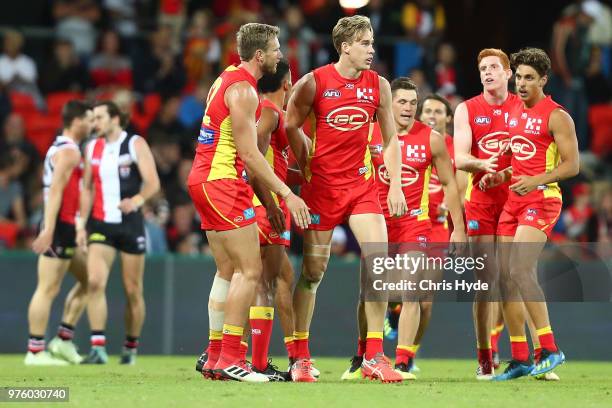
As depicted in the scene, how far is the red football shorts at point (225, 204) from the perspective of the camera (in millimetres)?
9820

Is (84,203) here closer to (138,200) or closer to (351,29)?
(138,200)

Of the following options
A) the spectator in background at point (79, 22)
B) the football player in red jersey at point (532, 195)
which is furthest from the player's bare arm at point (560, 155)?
the spectator in background at point (79, 22)

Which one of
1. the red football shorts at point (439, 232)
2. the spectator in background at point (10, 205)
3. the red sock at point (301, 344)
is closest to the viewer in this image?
the red sock at point (301, 344)

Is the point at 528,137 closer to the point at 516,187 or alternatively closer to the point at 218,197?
the point at 516,187

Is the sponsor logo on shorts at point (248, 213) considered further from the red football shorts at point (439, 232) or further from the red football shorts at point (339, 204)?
the red football shorts at point (439, 232)

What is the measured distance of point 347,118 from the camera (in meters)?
10.4

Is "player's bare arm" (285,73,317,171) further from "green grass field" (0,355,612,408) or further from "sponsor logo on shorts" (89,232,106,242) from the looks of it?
"sponsor logo on shorts" (89,232,106,242)

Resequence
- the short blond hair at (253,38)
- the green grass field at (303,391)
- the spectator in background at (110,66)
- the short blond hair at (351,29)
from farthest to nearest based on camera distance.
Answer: the spectator in background at (110,66) < the short blond hair at (351,29) < the short blond hair at (253,38) < the green grass field at (303,391)

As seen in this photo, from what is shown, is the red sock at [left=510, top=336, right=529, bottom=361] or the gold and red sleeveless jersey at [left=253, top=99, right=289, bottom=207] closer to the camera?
the gold and red sleeveless jersey at [left=253, top=99, right=289, bottom=207]

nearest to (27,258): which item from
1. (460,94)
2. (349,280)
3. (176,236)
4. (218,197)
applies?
(176,236)

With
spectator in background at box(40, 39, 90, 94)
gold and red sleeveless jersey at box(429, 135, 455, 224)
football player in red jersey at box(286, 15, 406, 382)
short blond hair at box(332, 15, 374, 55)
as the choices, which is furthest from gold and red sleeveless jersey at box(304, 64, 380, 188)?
spectator in background at box(40, 39, 90, 94)

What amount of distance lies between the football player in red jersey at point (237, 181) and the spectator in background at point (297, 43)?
31.9ft

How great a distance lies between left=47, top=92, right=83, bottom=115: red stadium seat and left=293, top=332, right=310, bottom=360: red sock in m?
9.36

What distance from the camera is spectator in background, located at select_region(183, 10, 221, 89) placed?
65.6 ft
